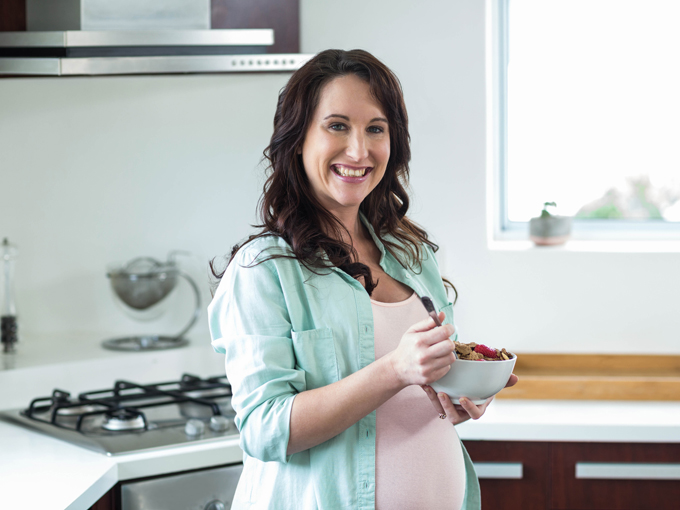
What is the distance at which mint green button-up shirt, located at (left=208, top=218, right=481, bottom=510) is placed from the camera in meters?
0.94

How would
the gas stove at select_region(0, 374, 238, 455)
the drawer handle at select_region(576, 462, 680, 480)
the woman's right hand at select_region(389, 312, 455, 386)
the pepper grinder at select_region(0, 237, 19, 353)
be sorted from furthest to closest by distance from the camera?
the pepper grinder at select_region(0, 237, 19, 353) < the drawer handle at select_region(576, 462, 680, 480) < the gas stove at select_region(0, 374, 238, 455) < the woman's right hand at select_region(389, 312, 455, 386)

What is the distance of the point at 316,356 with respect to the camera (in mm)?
989

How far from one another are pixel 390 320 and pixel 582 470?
35.8 inches

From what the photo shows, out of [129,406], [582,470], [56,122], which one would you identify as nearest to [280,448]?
[129,406]

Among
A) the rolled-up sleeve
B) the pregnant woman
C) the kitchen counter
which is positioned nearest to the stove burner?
the kitchen counter

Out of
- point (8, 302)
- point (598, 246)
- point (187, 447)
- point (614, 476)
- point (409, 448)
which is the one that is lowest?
point (614, 476)

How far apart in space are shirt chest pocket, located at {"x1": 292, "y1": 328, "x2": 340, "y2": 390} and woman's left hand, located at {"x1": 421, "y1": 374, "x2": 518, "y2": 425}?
0.48ft

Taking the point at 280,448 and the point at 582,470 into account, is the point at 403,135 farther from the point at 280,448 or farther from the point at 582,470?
the point at 582,470

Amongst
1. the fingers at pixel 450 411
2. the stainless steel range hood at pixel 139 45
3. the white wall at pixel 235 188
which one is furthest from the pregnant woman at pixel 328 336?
the white wall at pixel 235 188

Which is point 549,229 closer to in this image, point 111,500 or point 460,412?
point 460,412

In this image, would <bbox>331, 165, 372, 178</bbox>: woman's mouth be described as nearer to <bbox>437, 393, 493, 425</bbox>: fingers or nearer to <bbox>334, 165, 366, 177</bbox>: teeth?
<bbox>334, 165, 366, 177</bbox>: teeth

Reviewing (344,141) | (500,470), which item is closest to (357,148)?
(344,141)

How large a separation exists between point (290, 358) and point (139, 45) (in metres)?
1.14

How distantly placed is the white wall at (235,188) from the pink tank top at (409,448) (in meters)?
1.19
